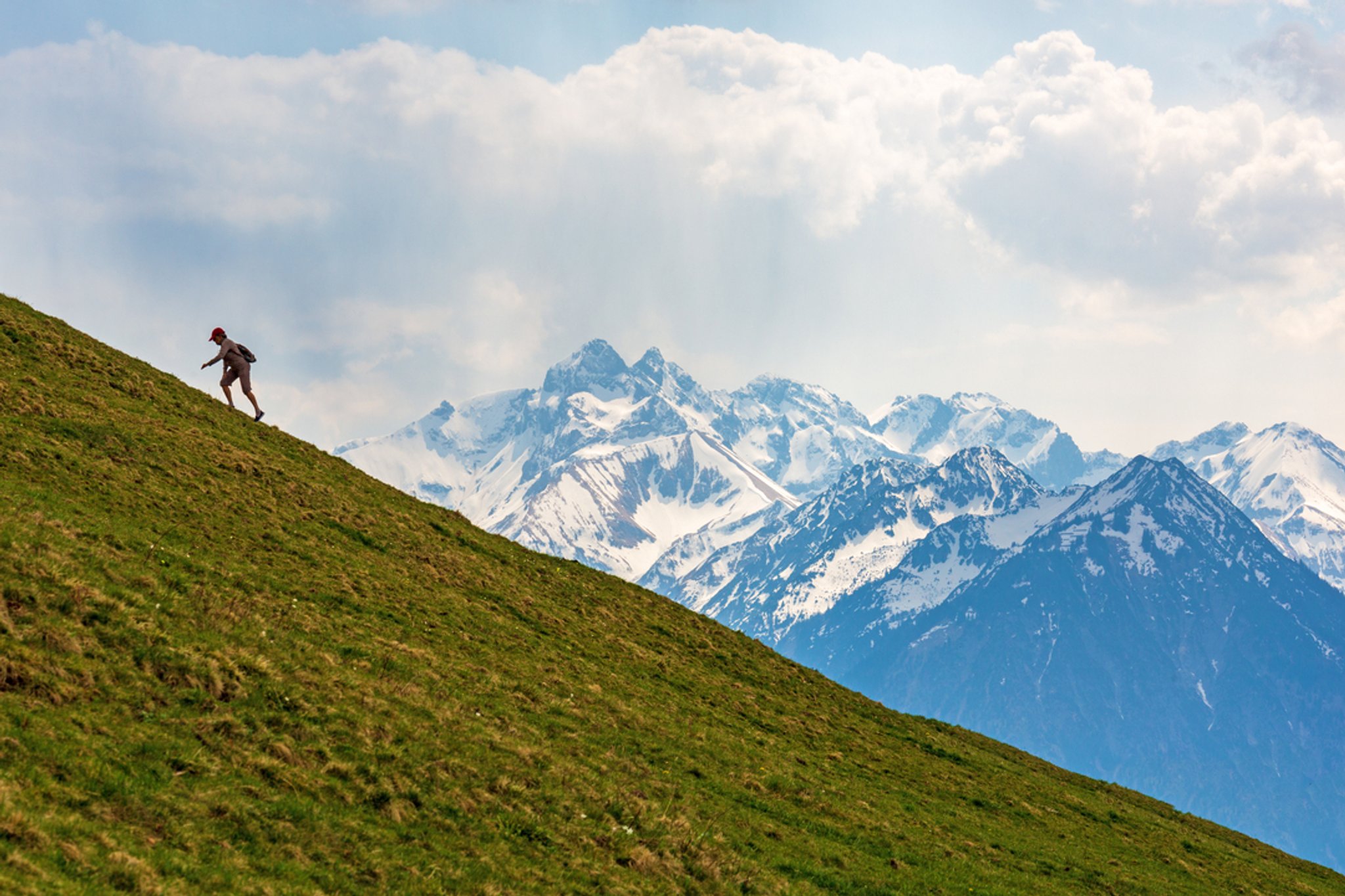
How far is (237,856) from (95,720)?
4562 mm

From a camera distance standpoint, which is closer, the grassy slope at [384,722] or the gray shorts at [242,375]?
the grassy slope at [384,722]

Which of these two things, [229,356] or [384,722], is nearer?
[384,722]

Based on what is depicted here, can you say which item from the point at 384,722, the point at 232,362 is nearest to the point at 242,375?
the point at 232,362

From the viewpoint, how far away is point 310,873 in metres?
18.3

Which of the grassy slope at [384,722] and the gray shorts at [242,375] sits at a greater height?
the gray shorts at [242,375]

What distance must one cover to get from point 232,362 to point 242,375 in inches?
28.7

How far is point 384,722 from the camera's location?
82.3 feet

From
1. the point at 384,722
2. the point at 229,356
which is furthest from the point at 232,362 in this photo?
the point at 384,722

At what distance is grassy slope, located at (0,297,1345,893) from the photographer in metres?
19.2

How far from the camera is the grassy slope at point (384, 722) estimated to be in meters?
19.2

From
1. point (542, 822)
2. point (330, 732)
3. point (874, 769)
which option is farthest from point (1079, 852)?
point (330, 732)

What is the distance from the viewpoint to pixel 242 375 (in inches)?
1884

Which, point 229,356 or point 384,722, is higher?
point 229,356

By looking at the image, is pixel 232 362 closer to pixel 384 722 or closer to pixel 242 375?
pixel 242 375
